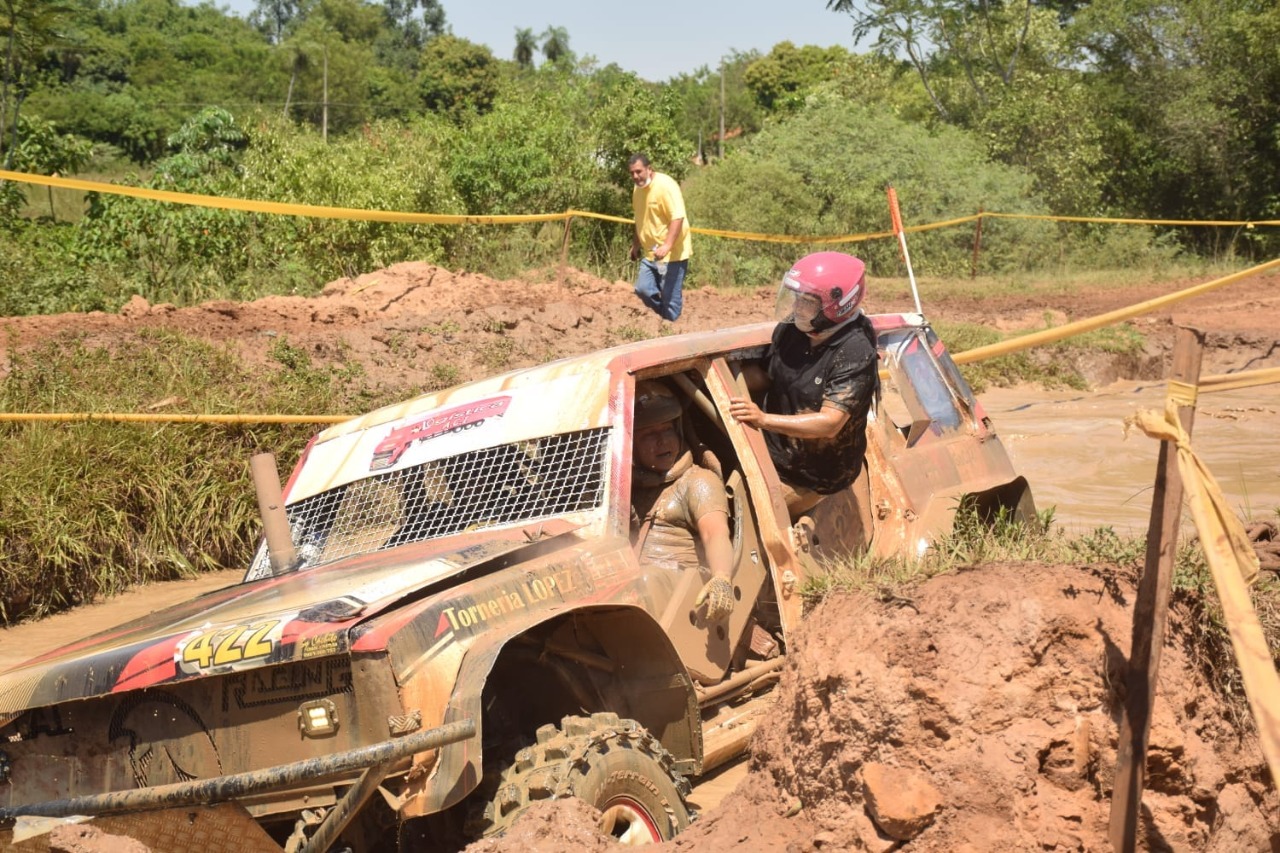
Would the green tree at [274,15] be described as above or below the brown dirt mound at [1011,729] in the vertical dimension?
above

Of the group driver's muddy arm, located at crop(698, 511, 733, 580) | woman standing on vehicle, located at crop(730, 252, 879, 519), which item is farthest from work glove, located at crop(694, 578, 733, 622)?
woman standing on vehicle, located at crop(730, 252, 879, 519)

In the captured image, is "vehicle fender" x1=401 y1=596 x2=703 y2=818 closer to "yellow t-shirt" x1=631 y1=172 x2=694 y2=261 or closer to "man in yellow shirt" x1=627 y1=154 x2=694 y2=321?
"man in yellow shirt" x1=627 y1=154 x2=694 y2=321

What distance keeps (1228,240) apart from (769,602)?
2565cm

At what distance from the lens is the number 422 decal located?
3.62m

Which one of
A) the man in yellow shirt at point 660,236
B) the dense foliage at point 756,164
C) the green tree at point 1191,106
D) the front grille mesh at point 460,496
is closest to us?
the front grille mesh at point 460,496

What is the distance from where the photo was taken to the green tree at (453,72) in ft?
233

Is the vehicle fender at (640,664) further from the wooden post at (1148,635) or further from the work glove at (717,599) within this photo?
the wooden post at (1148,635)

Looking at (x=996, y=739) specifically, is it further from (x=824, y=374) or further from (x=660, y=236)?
(x=660, y=236)

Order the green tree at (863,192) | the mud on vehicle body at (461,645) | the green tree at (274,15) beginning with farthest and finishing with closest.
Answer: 1. the green tree at (274,15)
2. the green tree at (863,192)
3. the mud on vehicle body at (461,645)

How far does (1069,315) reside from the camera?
59.3 feet

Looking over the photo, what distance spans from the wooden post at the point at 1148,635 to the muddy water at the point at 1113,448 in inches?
204

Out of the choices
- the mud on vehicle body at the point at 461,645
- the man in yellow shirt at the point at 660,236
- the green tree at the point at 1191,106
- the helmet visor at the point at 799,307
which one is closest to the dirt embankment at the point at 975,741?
the mud on vehicle body at the point at 461,645

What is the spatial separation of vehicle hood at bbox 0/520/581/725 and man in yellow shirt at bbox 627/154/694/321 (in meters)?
8.55

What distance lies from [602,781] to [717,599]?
96cm
